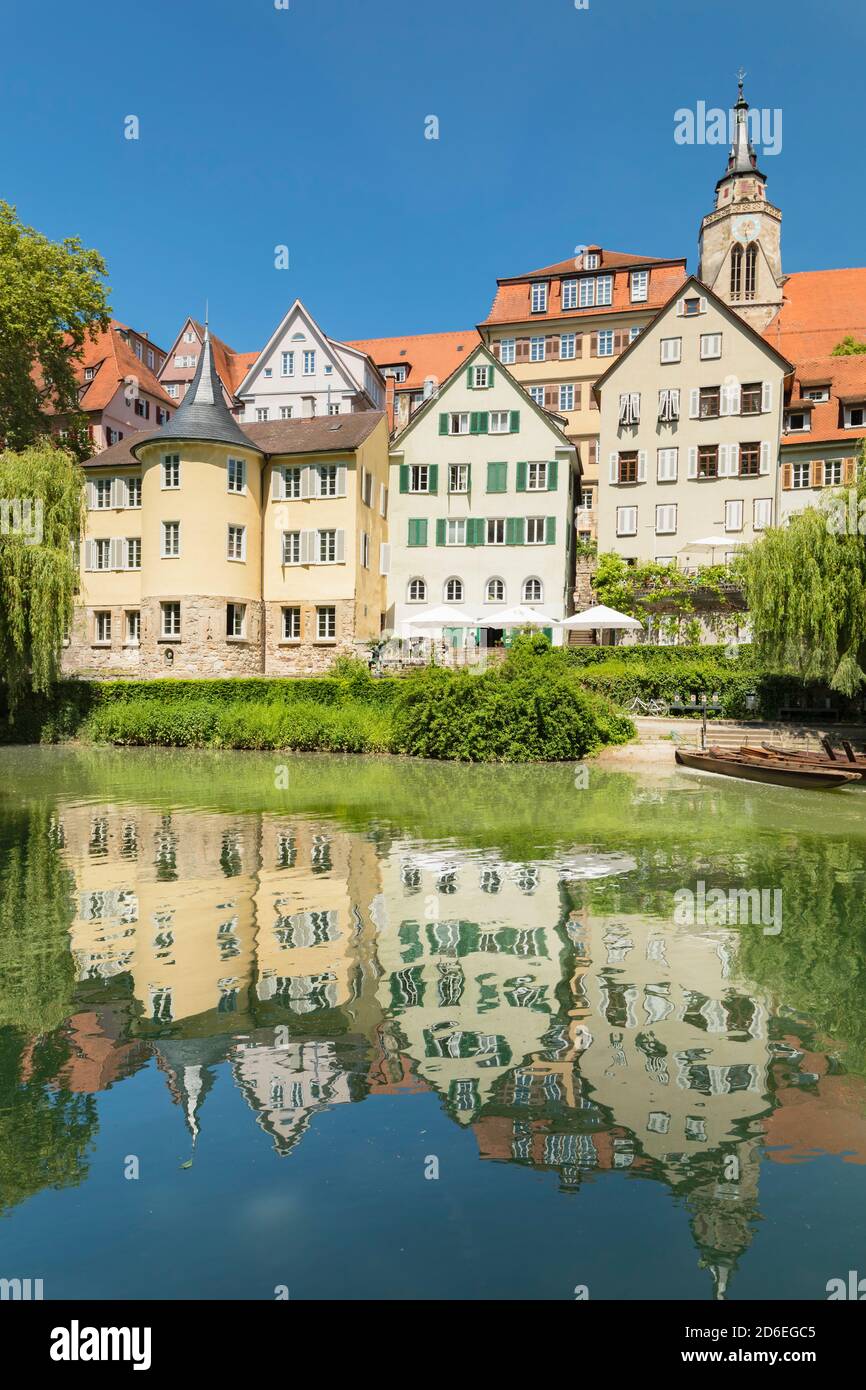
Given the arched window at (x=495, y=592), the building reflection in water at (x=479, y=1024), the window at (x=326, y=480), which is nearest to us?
the building reflection in water at (x=479, y=1024)

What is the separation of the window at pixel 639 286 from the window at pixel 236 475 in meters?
27.0

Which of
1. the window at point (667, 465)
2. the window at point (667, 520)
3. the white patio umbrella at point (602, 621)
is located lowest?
the white patio umbrella at point (602, 621)

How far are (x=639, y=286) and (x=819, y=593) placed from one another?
36.0 meters

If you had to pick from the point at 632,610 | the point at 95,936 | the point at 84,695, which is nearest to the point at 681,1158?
the point at 95,936

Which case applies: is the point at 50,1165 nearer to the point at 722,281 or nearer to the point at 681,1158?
the point at 681,1158

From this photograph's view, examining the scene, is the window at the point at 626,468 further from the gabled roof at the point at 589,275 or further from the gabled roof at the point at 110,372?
the gabled roof at the point at 110,372

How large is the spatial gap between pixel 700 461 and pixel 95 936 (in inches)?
1708

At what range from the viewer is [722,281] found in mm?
60906

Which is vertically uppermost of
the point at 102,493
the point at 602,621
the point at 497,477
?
the point at 497,477

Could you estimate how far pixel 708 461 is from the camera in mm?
47938

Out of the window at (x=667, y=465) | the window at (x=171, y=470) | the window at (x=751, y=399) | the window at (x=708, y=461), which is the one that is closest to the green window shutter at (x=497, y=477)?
the window at (x=667, y=465)

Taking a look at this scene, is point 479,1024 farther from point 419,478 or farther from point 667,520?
point 667,520

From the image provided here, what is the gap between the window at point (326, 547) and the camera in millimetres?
45375

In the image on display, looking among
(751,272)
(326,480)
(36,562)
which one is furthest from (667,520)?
(36,562)
